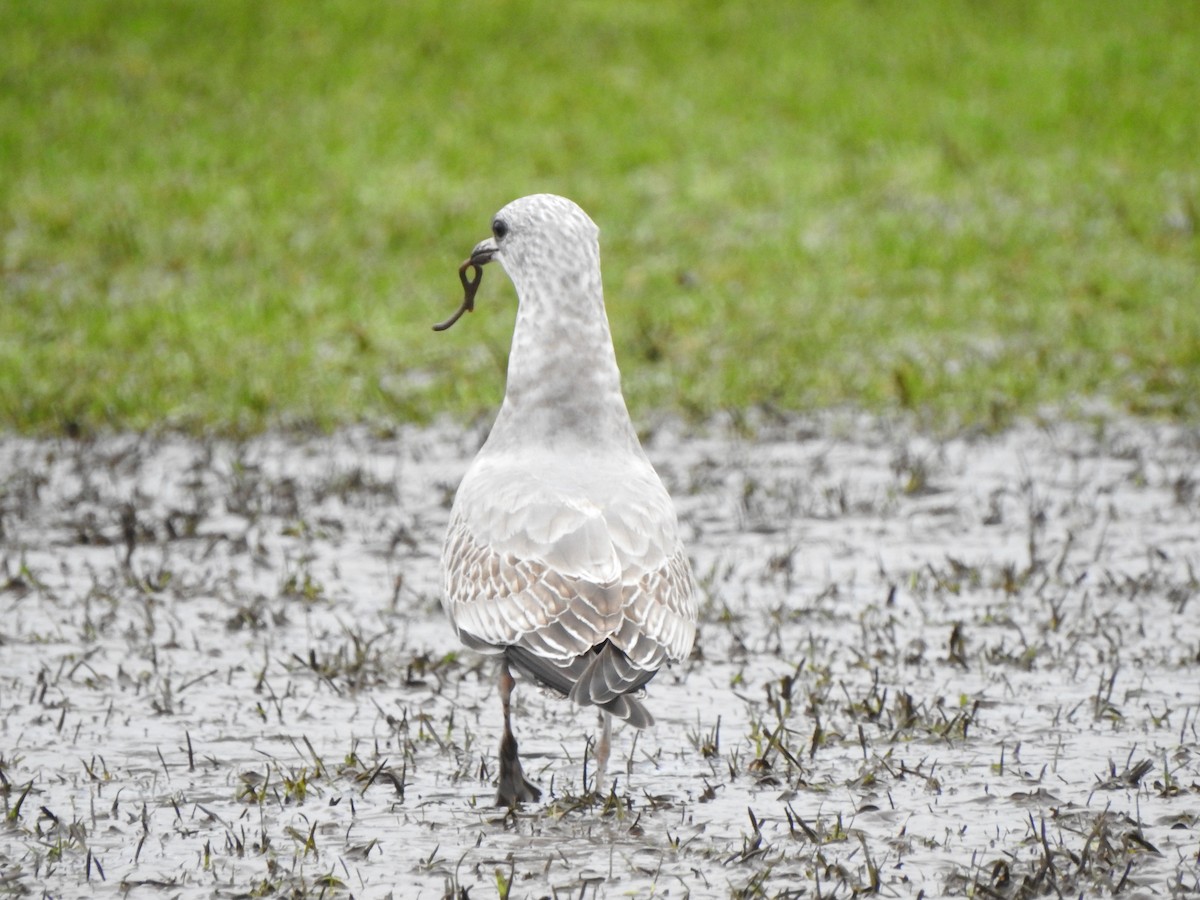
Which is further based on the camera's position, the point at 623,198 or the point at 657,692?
the point at 623,198

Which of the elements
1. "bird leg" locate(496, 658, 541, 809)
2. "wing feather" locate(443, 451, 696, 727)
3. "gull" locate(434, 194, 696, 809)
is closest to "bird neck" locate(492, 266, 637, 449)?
"gull" locate(434, 194, 696, 809)

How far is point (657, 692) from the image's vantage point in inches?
225

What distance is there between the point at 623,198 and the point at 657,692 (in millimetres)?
10420

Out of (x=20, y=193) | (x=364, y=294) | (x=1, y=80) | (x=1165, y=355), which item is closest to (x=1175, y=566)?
(x=1165, y=355)

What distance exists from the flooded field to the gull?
1.34 ft

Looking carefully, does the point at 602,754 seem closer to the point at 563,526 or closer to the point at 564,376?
the point at 563,526

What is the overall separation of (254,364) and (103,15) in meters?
11.6

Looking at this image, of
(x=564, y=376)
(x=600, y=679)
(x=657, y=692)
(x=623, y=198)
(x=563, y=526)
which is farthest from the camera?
(x=623, y=198)

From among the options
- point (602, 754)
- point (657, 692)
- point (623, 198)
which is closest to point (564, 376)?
point (602, 754)

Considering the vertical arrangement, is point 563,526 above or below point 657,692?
above

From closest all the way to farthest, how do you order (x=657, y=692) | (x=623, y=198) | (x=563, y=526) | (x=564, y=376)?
(x=563, y=526) < (x=564, y=376) < (x=657, y=692) < (x=623, y=198)

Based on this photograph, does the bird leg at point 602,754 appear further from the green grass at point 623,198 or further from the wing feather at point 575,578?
the green grass at point 623,198

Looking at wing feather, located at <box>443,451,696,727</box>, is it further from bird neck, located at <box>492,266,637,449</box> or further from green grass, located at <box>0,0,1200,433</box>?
green grass, located at <box>0,0,1200,433</box>

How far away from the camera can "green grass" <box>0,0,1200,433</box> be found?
1071 centimetres
